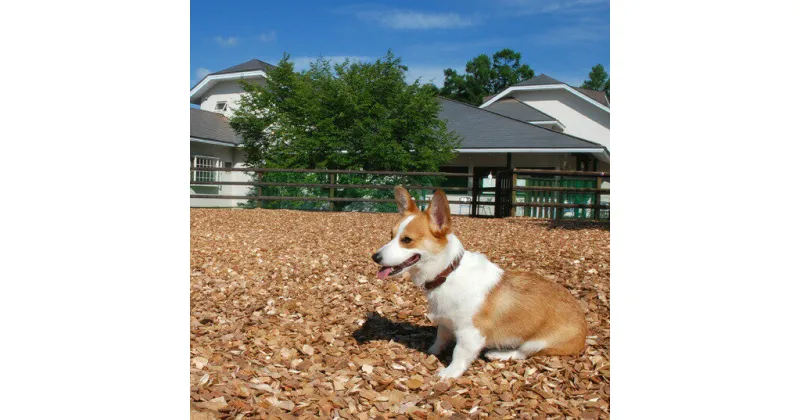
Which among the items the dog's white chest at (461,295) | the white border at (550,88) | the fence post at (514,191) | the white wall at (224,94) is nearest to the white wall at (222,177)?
the white wall at (224,94)

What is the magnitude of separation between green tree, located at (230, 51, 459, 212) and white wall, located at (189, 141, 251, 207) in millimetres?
863

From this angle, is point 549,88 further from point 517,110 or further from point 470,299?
point 470,299

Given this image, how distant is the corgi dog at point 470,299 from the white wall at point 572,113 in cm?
1194

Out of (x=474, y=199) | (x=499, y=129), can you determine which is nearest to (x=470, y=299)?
(x=474, y=199)

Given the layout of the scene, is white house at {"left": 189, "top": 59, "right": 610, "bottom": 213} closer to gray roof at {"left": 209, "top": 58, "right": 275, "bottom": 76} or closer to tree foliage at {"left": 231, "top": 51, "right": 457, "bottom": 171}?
gray roof at {"left": 209, "top": 58, "right": 275, "bottom": 76}

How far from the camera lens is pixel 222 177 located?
12.3 meters

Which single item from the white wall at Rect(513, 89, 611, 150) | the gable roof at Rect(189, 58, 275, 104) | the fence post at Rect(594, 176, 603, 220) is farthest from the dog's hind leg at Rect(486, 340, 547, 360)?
the gable roof at Rect(189, 58, 275, 104)

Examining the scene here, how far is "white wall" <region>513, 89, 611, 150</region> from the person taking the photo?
13.9m
